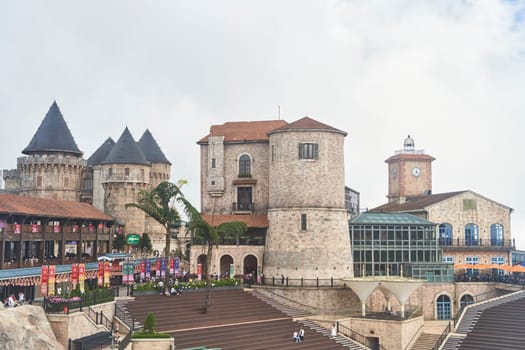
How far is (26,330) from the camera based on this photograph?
88.4 ft

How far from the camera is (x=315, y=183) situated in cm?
5209

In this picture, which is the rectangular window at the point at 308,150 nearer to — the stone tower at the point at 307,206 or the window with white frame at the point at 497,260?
the stone tower at the point at 307,206

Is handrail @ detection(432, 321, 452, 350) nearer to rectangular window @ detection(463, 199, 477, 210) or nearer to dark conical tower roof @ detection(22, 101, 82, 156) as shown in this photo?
rectangular window @ detection(463, 199, 477, 210)

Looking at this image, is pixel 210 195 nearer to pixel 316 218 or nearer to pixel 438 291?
pixel 316 218

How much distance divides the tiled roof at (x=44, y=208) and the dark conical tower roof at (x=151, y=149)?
24.6 m

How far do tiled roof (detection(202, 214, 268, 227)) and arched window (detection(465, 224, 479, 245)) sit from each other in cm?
1949

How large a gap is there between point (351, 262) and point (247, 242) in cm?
897

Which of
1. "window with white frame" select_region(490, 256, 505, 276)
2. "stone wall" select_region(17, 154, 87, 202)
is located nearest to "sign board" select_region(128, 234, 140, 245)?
"stone wall" select_region(17, 154, 87, 202)

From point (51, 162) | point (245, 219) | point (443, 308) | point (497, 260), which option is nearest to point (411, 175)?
point (497, 260)

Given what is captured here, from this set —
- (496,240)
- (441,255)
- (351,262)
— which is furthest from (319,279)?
(496,240)

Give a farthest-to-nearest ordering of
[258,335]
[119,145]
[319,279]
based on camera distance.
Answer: [119,145], [319,279], [258,335]

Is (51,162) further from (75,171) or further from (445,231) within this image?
(445,231)

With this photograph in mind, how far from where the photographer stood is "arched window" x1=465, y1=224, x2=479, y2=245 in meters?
59.8

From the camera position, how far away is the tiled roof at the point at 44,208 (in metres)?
38.2
